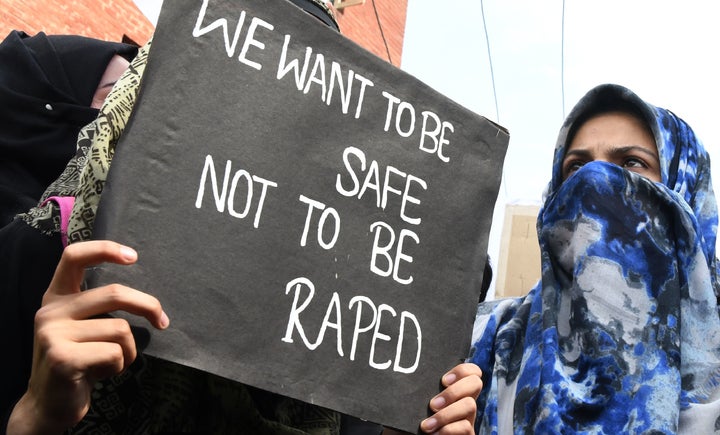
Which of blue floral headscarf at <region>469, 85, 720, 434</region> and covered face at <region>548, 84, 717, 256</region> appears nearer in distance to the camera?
blue floral headscarf at <region>469, 85, 720, 434</region>

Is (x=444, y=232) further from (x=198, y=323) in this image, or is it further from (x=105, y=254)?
(x=105, y=254)

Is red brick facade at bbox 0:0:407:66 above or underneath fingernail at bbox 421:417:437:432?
above

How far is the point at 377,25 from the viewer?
35.3 feet

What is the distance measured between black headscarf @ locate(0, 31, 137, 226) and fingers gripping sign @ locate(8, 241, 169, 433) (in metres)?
0.74

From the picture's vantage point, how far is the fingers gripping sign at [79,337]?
916mm

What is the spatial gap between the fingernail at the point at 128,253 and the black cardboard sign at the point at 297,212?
0.03 meters

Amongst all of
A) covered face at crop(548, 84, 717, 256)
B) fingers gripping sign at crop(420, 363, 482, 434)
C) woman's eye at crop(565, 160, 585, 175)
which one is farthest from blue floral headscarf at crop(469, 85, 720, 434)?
fingers gripping sign at crop(420, 363, 482, 434)

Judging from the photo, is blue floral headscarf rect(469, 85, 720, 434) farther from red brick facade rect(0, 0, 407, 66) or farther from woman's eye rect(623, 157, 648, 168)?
red brick facade rect(0, 0, 407, 66)

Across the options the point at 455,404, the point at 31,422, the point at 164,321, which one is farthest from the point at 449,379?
the point at 31,422

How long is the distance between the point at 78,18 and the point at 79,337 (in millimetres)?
5462

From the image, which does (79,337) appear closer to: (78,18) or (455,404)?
(455,404)

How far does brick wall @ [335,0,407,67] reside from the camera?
9945 mm

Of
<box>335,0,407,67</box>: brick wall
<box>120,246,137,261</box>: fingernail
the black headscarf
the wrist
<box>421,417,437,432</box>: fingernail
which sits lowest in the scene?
the wrist

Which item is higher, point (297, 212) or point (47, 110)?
point (47, 110)
